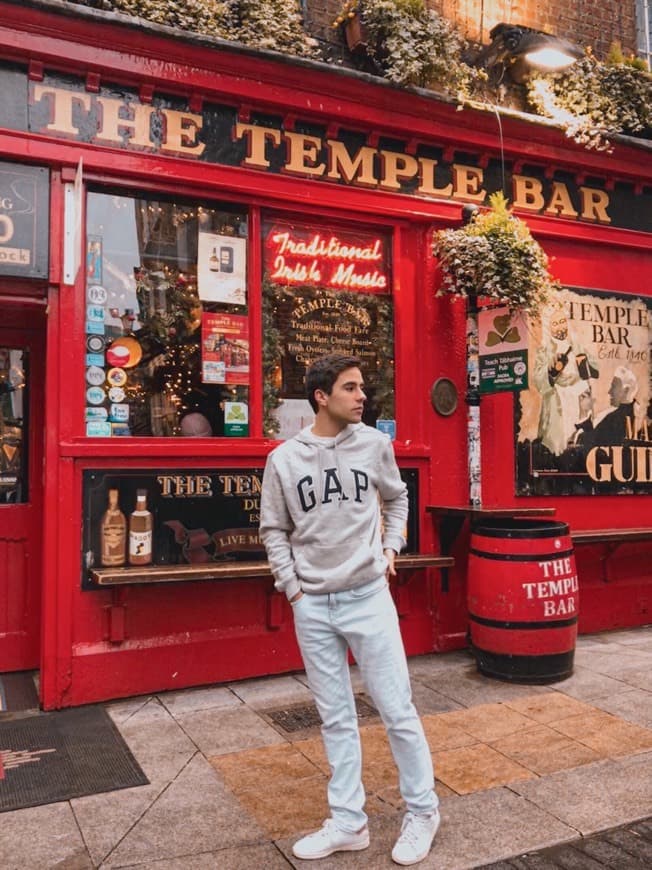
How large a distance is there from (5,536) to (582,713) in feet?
13.7

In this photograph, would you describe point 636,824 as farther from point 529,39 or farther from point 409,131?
point 529,39

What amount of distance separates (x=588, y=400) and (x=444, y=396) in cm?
157

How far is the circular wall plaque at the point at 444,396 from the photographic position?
20.7 feet

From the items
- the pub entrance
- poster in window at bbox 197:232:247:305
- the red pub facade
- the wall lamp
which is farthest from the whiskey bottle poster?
the wall lamp

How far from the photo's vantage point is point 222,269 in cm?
567

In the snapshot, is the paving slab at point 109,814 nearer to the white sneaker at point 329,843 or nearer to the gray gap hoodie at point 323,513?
the white sneaker at point 329,843

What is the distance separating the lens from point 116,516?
202 inches

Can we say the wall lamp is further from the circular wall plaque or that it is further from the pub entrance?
the pub entrance

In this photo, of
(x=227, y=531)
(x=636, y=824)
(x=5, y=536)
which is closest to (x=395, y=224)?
(x=227, y=531)

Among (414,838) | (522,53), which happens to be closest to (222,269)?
(522,53)

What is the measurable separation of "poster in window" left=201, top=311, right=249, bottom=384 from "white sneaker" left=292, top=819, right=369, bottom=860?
10.9 ft

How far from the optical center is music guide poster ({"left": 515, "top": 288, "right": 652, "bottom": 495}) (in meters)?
6.73

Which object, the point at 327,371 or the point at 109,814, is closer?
the point at 327,371

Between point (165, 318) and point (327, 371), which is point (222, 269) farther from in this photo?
point (327, 371)
